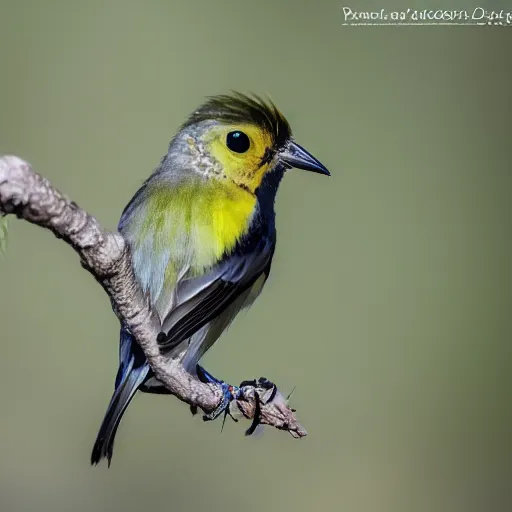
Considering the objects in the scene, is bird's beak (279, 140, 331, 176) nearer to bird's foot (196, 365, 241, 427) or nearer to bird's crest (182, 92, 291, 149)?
bird's crest (182, 92, 291, 149)

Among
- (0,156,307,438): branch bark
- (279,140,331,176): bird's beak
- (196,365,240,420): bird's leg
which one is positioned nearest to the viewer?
(0,156,307,438): branch bark

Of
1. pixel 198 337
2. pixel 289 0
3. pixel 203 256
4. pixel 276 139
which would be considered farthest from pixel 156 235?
pixel 289 0

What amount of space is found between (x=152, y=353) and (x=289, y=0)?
7.88 feet

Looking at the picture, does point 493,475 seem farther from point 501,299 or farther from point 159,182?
point 159,182

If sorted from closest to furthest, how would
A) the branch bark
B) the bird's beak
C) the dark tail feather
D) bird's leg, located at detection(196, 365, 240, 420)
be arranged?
the branch bark → the dark tail feather → bird's leg, located at detection(196, 365, 240, 420) → the bird's beak

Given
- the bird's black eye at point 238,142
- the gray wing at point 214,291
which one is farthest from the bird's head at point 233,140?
the gray wing at point 214,291

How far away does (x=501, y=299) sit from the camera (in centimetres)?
367

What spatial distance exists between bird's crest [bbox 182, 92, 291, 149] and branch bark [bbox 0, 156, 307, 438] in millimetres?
471

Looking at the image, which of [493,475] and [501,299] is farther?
[501,299]

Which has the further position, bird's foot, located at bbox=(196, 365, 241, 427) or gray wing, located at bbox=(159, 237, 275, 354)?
bird's foot, located at bbox=(196, 365, 241, 427)

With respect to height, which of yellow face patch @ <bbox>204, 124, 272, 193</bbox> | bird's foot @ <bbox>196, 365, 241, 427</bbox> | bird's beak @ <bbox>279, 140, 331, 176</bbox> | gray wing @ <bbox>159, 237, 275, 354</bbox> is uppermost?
bird's beak @ <bbox>279, 140, 331, 176</bbox>

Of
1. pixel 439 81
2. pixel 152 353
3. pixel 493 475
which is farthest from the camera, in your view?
pixel 439 81

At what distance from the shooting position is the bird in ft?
5.06

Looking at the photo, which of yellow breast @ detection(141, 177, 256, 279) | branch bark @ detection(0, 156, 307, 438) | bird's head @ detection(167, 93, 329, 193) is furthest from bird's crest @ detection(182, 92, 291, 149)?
branch bark @ detection(0, 156, 307, 438)
